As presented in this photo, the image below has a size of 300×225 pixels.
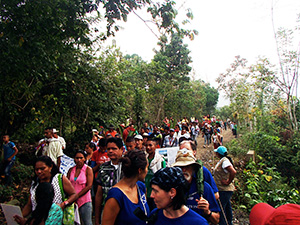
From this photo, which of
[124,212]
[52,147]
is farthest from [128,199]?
[52,147]

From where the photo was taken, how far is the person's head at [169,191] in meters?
1.66

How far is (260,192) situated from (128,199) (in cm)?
607

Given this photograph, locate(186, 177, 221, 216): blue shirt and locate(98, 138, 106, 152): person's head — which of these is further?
locate(98, 138, 106, 152): person's head

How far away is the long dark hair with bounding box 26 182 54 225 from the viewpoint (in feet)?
7.73

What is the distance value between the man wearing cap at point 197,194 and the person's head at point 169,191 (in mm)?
521

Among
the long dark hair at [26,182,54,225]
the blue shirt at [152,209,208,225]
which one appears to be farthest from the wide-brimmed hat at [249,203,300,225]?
the long dark hair at [26,182,54,225]

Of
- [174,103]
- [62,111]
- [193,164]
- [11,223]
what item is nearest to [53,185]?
[11,223]

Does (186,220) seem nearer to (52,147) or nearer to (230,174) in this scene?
(230,174)

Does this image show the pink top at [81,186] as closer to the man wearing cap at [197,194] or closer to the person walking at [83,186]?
the person walking at [83,186]

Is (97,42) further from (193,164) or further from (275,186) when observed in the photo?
(275,186)

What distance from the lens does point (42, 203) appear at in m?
2.38

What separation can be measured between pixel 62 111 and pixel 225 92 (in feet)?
71.5

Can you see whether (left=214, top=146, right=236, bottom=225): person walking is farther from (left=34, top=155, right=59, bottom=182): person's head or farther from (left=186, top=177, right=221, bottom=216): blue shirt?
(left=34, top=155, right=59, bottom=182): person's head

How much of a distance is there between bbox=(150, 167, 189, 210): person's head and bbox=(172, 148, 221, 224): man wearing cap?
0.52 metres
